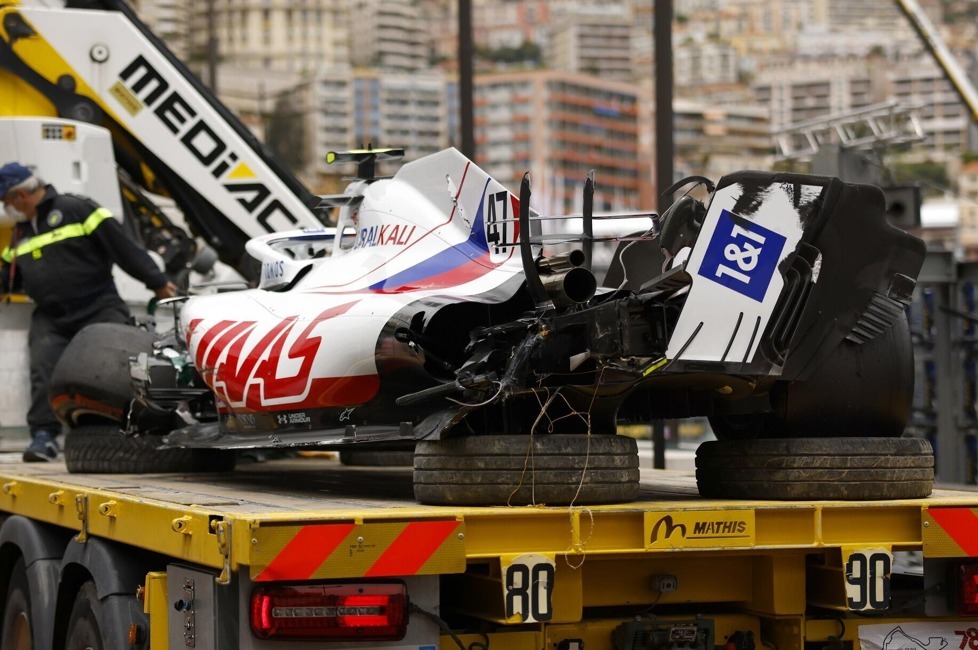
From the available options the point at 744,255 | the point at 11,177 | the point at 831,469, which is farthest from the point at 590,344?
the point at 11,177

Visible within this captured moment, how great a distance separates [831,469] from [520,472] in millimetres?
1161

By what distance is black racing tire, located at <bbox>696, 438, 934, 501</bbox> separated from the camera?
6371 mm

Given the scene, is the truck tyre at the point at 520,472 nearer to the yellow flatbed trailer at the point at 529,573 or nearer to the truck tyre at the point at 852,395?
the yellow flatbed trailer at the point at 529,573

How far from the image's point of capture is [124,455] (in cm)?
920

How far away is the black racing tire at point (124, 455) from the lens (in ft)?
30.1

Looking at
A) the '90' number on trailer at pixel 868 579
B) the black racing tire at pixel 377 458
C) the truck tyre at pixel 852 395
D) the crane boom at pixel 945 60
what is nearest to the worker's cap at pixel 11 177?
the black racing tire at pixel 377 458

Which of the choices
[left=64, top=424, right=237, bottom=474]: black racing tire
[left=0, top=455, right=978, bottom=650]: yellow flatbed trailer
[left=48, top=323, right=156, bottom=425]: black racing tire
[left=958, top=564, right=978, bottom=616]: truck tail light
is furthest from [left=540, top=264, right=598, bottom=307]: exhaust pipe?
[left=48, top=323, right=156, bottom=425]: black racing tire

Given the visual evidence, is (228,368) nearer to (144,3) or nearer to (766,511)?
(766,511)

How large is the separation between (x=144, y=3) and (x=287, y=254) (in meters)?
183

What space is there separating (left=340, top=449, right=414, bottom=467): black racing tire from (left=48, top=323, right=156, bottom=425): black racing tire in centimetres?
126

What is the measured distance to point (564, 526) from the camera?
18.5 feet

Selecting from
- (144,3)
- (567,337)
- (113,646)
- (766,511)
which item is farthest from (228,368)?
(144,3)

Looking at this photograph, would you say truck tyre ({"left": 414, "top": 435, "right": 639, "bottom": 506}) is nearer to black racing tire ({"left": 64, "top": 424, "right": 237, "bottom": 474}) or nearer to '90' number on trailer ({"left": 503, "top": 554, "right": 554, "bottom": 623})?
'90' number on trailer ({"left": 503, "top": 554, "right": 554, "bottom": 623})

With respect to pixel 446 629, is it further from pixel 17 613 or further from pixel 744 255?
pixel 17 613
